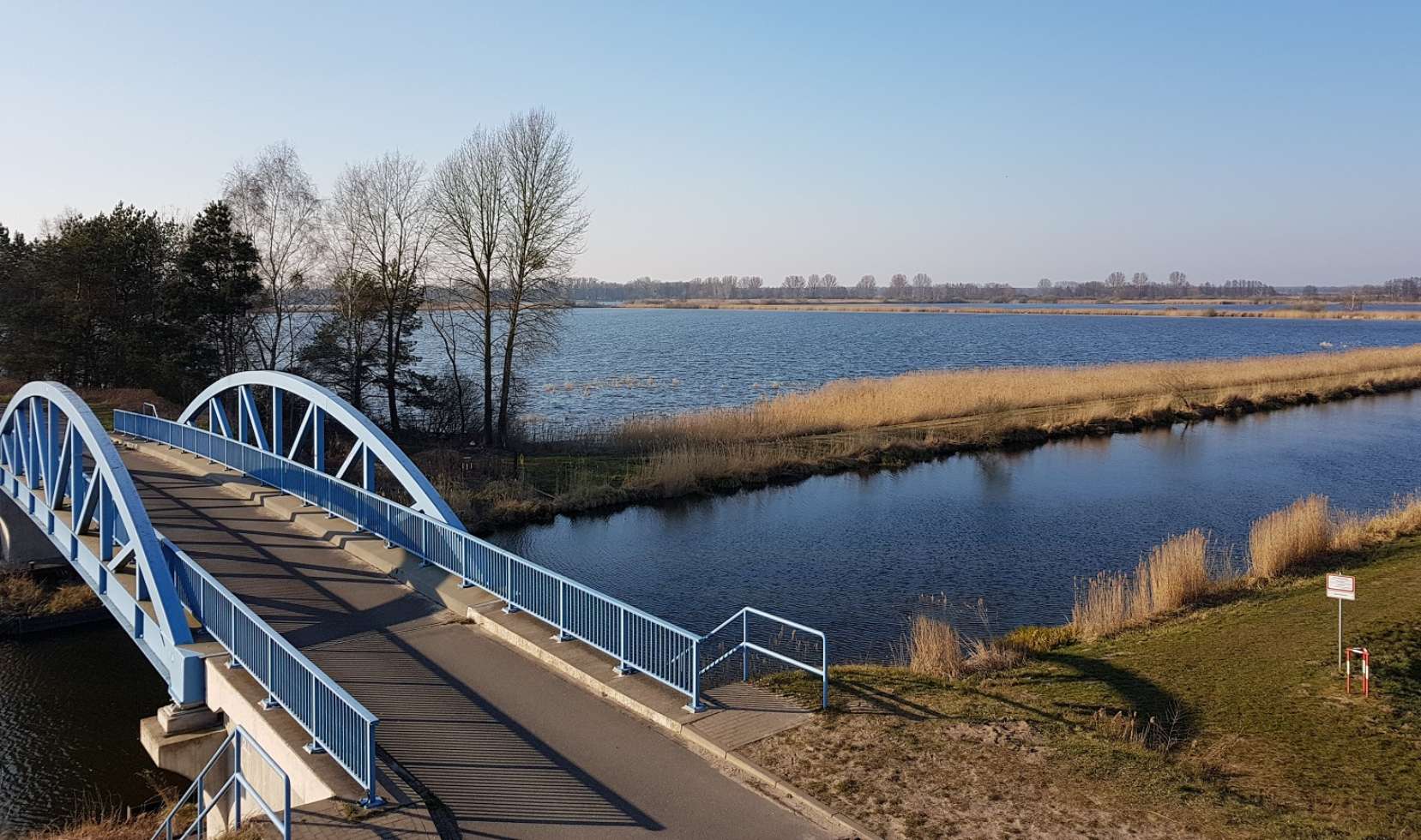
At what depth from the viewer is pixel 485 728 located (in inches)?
363

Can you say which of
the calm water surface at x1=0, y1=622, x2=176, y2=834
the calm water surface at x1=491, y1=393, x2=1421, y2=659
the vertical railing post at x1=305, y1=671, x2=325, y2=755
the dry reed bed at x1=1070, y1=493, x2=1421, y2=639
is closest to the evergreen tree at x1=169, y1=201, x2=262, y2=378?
the calm water surface at x1=0, y1=622, x2=176, y2=834

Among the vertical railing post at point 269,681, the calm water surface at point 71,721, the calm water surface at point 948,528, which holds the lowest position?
the calm water surface at point 71,721

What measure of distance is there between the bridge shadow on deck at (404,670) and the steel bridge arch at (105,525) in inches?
46.0

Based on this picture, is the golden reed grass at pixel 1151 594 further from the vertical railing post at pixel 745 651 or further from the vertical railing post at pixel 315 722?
the vertical railing post at pixel 315 722

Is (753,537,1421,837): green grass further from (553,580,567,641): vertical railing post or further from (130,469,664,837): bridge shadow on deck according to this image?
(553,580,567,641): vertical railing post

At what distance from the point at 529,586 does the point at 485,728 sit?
279cm

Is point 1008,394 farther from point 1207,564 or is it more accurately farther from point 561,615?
point 561,615

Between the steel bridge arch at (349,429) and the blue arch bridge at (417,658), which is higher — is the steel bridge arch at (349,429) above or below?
above

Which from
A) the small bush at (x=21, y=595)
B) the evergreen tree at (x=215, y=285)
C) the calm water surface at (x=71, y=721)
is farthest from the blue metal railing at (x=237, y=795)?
the evergreen tree at (x=215, y=285)

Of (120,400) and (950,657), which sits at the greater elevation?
(120,400)

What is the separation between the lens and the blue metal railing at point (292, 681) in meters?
7.86

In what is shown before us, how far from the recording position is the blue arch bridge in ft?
26.0

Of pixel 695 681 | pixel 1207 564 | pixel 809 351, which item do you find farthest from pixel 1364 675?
pixel 809 351

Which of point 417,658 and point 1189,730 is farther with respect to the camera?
point 417,658
